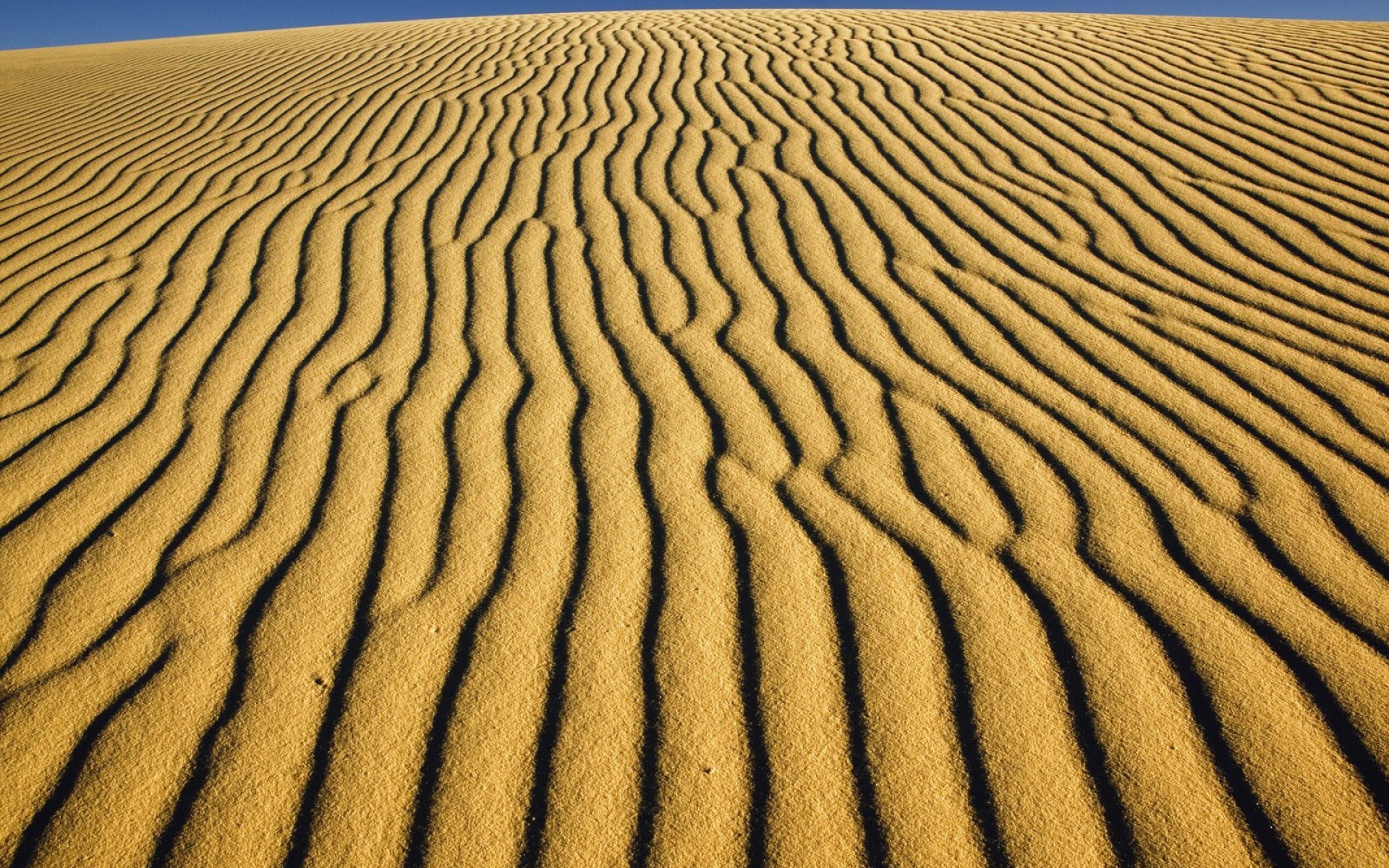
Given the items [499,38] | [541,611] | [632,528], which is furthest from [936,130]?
[499,38]

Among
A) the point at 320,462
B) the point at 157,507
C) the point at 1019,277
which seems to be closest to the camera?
the point at 157,507

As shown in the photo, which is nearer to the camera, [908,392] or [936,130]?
[908,392]

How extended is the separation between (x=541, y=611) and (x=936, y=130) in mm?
3850

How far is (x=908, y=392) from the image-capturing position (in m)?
2.56

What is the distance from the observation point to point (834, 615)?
1.82 m

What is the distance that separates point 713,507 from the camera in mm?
2146

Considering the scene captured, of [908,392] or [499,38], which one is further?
[499,38]

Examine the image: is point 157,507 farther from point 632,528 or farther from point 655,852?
point 655,852

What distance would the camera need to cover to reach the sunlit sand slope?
4.88 ft

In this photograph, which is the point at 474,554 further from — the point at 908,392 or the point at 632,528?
the point at 908,392

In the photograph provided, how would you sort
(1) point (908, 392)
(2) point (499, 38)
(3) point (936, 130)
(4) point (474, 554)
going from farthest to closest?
(2) point (499, 38) → (3) point (936, 130) → (1) point (908, 392) → (4) point (474, 554)

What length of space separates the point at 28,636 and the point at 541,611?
42.1 inches

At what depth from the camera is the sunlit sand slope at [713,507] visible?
58.6 inches

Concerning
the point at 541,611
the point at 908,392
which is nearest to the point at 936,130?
the point at 908,392
